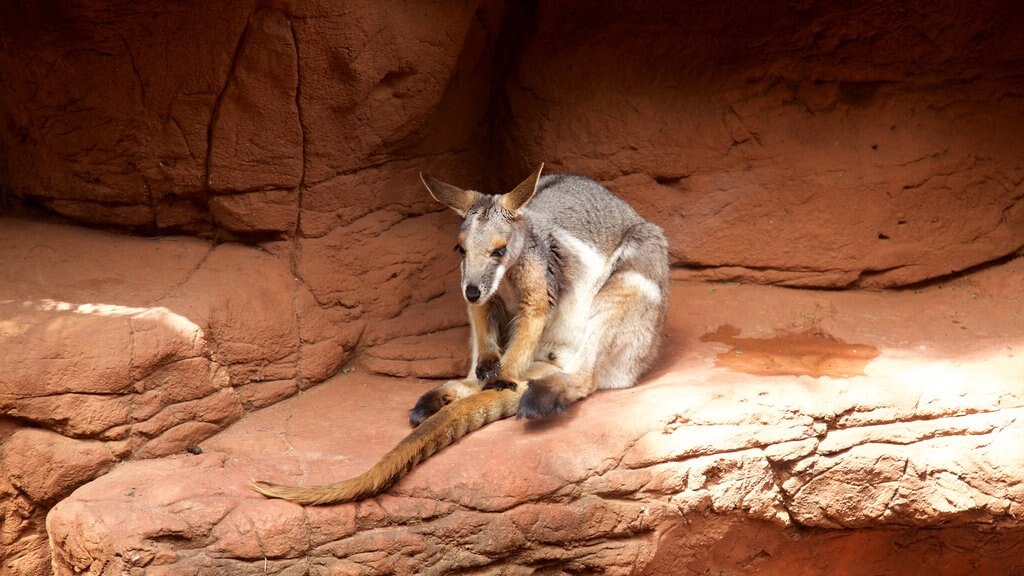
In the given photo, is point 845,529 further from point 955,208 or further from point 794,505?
point 955,208

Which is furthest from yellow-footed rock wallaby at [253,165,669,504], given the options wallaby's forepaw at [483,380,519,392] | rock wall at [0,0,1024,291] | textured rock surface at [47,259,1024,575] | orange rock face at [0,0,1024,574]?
rock wall at [0,0,1024,291]

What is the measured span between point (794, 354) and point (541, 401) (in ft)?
6.35

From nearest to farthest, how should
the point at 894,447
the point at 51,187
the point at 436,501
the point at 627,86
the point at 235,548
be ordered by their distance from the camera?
the point at 235,548, the point at 436,501, the point at 894,447, the point at 51,187, the point at 627,86

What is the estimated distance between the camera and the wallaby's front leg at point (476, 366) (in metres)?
5.82

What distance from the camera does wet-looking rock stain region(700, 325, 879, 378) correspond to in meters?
6.20

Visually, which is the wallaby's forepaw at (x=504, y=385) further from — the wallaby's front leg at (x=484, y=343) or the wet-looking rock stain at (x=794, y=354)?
the wet-looking rock stain at (x=794, y=354)

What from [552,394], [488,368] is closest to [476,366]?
[488,368]

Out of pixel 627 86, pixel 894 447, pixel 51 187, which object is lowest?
pixel 894 447

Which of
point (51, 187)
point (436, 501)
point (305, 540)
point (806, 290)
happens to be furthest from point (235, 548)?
point (806, 290)

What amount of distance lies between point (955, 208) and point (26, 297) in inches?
241

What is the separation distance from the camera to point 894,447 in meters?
5.56

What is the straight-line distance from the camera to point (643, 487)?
5.30 meters

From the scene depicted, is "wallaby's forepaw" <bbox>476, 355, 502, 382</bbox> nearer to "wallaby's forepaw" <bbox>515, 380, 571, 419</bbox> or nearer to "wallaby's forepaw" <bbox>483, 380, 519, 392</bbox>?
"wallaby's forepaw" <bbox>483, 380, 519, 392</bbox>

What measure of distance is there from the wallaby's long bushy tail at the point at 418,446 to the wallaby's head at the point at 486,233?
1.91ft
